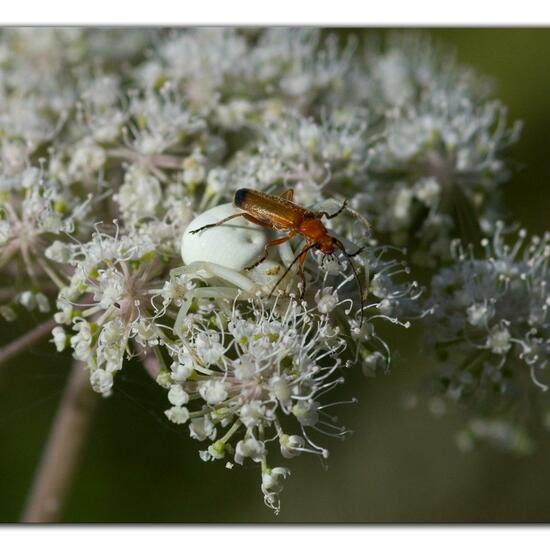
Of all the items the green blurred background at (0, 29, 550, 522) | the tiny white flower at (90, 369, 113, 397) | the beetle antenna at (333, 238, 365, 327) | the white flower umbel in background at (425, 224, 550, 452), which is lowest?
the green blurred background at (0, 29, 550, 522)

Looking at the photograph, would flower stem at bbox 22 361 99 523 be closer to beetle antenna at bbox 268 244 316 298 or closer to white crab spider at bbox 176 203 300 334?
white crab spider at bbox 176 203 300 334

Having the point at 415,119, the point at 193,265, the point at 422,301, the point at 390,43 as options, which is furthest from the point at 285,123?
the point at 390,43

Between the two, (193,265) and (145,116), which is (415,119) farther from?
(193,265)

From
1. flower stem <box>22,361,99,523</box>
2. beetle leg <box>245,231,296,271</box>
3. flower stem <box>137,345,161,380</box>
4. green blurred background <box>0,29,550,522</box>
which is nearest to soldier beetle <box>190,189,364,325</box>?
beetle leg <box>245,231,296,271</box>

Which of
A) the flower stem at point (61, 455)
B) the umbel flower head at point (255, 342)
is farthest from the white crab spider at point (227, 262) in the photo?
the flower stem at point (61, 455)

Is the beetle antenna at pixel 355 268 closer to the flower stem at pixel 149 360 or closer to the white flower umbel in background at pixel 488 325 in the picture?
the white flower umbel in background at pixel 488 325

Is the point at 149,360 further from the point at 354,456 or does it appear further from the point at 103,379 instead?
the point at 354,456

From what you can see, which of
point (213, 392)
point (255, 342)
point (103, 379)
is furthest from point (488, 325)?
point (103, 379)
